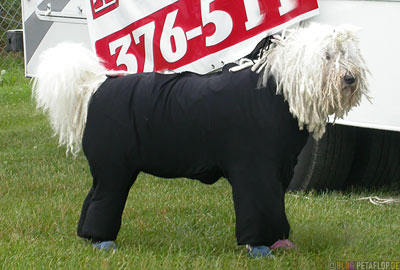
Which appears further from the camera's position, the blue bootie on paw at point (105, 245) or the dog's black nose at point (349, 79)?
the blue bootie on paw at point (105, 245)

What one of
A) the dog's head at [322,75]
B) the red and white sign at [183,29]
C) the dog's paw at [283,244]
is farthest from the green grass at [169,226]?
the red and white sign at [183,29]

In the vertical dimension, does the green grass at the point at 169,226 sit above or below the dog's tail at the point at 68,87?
below

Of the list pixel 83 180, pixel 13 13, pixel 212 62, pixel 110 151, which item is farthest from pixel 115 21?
pixel 13 13

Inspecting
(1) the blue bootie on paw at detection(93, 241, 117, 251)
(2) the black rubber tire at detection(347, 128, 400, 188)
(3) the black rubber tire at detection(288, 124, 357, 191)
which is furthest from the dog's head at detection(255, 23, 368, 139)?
(2) the black rubber tire at detection(347, 128, 400, 188)

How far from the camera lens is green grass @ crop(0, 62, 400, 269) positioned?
409cm

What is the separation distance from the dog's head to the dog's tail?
984mm

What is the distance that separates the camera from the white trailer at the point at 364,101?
460 centimetres

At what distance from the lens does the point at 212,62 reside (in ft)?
17.0

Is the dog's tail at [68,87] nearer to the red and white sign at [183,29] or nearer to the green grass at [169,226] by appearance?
the green grass at [169,226]

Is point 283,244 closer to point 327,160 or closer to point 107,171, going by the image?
point 107,171

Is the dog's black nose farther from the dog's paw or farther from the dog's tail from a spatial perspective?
the dog's tail

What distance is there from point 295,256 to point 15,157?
3.42m

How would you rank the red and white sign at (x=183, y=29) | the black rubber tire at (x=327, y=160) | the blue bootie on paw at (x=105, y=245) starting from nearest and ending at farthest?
1. the blue bootie on paw at (x=105, y=245)
2. the red and white sign at (x=183, y=29)
3. the black rubber tire at (x=327, y=160)

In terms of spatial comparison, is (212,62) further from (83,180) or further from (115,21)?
(83,180)
